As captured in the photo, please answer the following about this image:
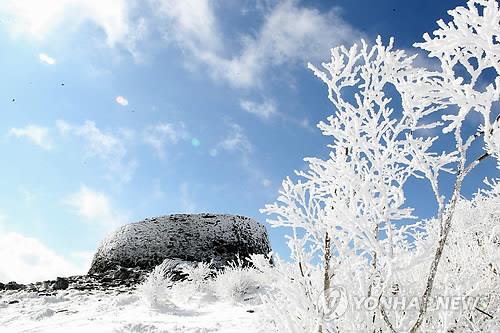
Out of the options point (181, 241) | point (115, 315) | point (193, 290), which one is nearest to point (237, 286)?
point (193, 290)

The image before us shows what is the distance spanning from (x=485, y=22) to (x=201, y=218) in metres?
17.5

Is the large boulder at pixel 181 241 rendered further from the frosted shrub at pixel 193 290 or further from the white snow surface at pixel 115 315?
the frosted shrub at pixel 193 290

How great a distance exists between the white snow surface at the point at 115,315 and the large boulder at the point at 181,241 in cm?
597

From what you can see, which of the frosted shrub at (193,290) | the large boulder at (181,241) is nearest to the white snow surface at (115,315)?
the frosted shrub at (193,290)

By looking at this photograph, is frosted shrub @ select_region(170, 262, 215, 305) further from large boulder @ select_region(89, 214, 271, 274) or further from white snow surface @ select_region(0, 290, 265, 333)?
large boulder @ select_region(89, 214, 271, 274)

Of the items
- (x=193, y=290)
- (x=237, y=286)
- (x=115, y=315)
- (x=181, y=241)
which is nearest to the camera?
(x=115, y=315)

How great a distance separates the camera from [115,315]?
329 inches

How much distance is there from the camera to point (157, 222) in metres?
18.9

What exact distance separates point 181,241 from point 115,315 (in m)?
9.47

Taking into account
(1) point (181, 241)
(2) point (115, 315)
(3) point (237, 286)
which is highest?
(1) point (181, 241)

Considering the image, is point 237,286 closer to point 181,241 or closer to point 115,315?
point 115,315

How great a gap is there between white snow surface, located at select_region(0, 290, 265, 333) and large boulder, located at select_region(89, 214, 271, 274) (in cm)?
597

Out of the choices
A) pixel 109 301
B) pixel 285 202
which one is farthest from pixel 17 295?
pixel 285 202

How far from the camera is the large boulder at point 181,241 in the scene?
56.9 ft
